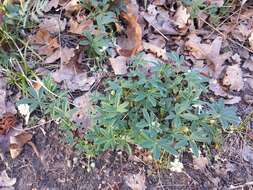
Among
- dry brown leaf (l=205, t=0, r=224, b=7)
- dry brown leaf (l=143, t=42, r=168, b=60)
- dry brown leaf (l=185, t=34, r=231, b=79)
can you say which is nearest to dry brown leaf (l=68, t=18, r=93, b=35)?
dry brown leaf (l=143, t=42, r=168, b=60)

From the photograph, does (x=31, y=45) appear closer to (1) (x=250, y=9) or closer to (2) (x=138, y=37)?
(2) (x=138, y=37)

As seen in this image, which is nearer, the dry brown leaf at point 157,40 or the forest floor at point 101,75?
the forest floor at point 101,75

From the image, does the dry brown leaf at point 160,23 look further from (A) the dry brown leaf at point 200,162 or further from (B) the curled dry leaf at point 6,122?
(B) the curled dry leaf at point 6,122

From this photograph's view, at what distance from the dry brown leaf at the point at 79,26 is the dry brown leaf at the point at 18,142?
69cm

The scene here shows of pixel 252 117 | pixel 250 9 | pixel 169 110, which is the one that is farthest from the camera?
pixel 250 9

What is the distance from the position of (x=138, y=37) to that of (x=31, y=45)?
635mm

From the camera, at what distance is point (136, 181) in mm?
2039

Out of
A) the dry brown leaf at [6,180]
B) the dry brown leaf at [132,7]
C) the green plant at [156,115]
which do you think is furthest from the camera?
the dry brown leaf at [132,7]

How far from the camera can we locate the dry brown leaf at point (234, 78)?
7.75ft

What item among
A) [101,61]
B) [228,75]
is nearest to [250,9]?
[228,75]

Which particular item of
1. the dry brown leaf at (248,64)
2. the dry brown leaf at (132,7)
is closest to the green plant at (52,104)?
the dry brown leaf at (132,7)

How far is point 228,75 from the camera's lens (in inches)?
94.0

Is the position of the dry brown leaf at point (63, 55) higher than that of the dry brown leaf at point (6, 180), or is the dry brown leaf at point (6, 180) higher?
the dry brown leaf at point (63, 55)

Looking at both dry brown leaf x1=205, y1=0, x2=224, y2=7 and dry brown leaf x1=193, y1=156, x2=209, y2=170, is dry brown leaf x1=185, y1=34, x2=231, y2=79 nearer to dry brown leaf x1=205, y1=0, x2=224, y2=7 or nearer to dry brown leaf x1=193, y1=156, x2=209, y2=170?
dry brown leaf x1=205, y1=0, x2=224, y2=7
